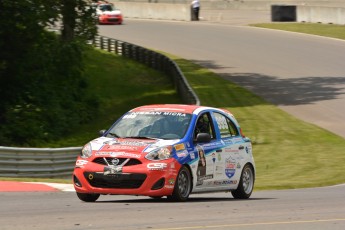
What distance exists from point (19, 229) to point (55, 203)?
10.8 feet

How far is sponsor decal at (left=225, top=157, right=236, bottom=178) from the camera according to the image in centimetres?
1653

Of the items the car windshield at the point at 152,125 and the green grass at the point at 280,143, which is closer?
the car windshield at the point at 152,125

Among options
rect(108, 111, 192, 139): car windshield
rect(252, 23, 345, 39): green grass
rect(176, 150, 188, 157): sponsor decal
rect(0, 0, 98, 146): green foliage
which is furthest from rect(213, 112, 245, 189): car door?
rect(252, 23, 345, 39): green grass

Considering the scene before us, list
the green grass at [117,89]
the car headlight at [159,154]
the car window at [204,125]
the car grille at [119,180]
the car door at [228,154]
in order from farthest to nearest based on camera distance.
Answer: the green grass at [117,89], the car door at [228,154], the car window at [204,125], the car headlight at [159,154], the car grille at [119,180]

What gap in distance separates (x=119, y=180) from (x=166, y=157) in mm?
768

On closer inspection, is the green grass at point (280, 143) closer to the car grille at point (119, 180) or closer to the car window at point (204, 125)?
the car window at point (204, 125)

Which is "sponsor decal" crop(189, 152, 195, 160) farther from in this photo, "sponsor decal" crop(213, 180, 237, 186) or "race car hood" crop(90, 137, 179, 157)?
"sponsor decal" crop(213, 180, 237, 186)

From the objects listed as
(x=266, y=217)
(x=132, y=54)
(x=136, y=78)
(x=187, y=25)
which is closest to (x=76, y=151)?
(x=266, y=217)

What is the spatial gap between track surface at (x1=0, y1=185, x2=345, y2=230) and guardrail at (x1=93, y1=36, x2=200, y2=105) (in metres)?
15.8

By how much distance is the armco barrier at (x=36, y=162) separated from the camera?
21.4m

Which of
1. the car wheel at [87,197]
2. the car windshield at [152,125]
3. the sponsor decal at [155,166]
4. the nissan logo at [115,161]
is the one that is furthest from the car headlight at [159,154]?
the car wheel at [87,197]

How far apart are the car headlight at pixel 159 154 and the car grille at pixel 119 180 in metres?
0.31

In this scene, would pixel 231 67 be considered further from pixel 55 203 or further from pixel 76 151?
pixel 55 203

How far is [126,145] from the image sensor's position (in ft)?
48.7
